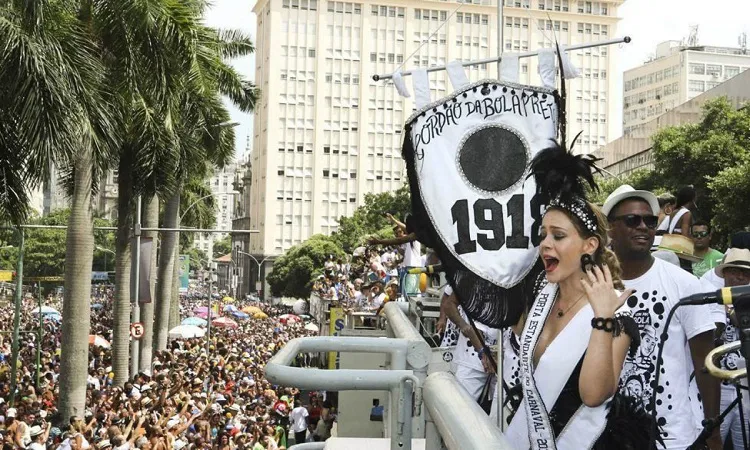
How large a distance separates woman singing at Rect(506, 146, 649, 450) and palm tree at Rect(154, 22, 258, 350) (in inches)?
683

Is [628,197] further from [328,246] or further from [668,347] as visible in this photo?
[328,246]

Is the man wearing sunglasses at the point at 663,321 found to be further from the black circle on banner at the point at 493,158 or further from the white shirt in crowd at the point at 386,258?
the white shirt in crowd at the point at 386,258

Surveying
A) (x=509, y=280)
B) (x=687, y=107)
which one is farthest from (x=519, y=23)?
(x=509, y=280)

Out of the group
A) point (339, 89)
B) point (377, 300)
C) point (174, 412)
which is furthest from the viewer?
point (339, 89)

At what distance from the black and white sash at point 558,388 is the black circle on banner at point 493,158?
1.02 m

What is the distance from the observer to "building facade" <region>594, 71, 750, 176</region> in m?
42.2

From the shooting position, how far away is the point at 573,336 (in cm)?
327

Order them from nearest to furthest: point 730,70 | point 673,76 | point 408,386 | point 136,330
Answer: point 408,386, point 136,330, point 730,70, point 673,76

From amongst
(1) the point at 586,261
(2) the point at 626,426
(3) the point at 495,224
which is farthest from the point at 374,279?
(1) the point at 586,261

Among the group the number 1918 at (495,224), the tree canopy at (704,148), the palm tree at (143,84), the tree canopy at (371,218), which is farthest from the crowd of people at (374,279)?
the tree canopy at (371,218)

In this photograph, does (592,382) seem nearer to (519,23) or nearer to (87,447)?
(87,447)

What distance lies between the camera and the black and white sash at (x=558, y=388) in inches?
128

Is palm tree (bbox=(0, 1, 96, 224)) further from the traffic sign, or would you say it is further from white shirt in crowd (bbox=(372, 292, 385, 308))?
the traffic sign

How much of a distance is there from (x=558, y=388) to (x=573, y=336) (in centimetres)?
17
